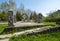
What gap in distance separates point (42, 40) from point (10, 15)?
7.55m

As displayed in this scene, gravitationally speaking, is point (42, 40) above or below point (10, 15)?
below

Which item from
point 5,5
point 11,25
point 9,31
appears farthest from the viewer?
point 5,5

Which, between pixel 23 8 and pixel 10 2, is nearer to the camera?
pixel 10 2

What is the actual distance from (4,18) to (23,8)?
15.0 m

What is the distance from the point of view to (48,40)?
8172mm

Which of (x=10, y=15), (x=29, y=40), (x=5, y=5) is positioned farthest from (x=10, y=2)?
(x=29, y=40)

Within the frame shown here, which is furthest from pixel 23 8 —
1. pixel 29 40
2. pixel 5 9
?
pixel 29 40

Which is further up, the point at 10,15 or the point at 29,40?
the point at 10,15

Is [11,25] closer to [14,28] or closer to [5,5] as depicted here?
[14,28]

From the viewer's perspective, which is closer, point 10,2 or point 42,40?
point 42,40

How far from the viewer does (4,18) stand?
61.6 metres

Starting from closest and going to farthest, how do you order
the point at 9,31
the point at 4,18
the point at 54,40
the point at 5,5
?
the point at 54,40 → the point at 9,31 → the point at 4,18 → the point at 5,5

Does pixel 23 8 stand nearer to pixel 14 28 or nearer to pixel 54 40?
pixel 14 28

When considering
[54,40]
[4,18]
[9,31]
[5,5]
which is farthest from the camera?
[5,5]
